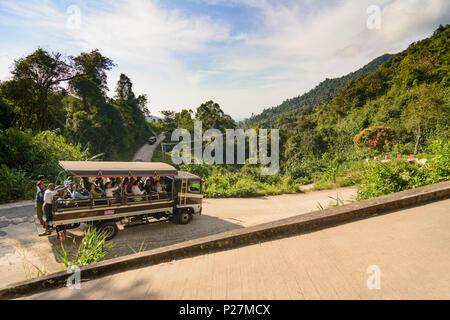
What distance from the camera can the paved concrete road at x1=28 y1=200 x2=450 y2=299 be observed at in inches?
92.6

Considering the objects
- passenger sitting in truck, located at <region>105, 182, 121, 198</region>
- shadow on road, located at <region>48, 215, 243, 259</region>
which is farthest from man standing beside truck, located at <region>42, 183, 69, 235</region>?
passenger sitting in truck, located at <region>105, 182, 121, 198</region>

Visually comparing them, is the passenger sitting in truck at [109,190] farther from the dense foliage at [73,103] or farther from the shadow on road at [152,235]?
the dense foliage at [73,103]

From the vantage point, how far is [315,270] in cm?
269

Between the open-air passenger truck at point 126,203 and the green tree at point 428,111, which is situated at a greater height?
the green tree at point 428,111

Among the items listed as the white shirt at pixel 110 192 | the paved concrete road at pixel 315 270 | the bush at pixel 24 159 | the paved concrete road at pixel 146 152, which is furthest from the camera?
the paved concrete road at pixel 146 152

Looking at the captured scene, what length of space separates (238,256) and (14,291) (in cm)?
293

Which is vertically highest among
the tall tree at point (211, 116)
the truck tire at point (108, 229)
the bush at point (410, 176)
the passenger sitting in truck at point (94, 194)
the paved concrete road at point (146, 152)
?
the tall tree at point (211, 116)

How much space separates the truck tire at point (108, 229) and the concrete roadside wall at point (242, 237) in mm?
4469

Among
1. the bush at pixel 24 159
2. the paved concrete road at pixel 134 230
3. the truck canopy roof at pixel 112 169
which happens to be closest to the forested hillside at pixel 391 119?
the paved concrete road at pixel 134 230

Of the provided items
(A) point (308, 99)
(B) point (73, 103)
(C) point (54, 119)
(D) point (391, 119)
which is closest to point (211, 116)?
(B) point (73, 103)

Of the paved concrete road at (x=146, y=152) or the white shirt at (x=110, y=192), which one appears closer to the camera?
the white shirt at (x=110, y=192)

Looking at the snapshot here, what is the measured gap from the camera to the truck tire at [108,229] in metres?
7.25

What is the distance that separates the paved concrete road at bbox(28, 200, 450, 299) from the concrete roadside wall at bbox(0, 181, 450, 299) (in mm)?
136
